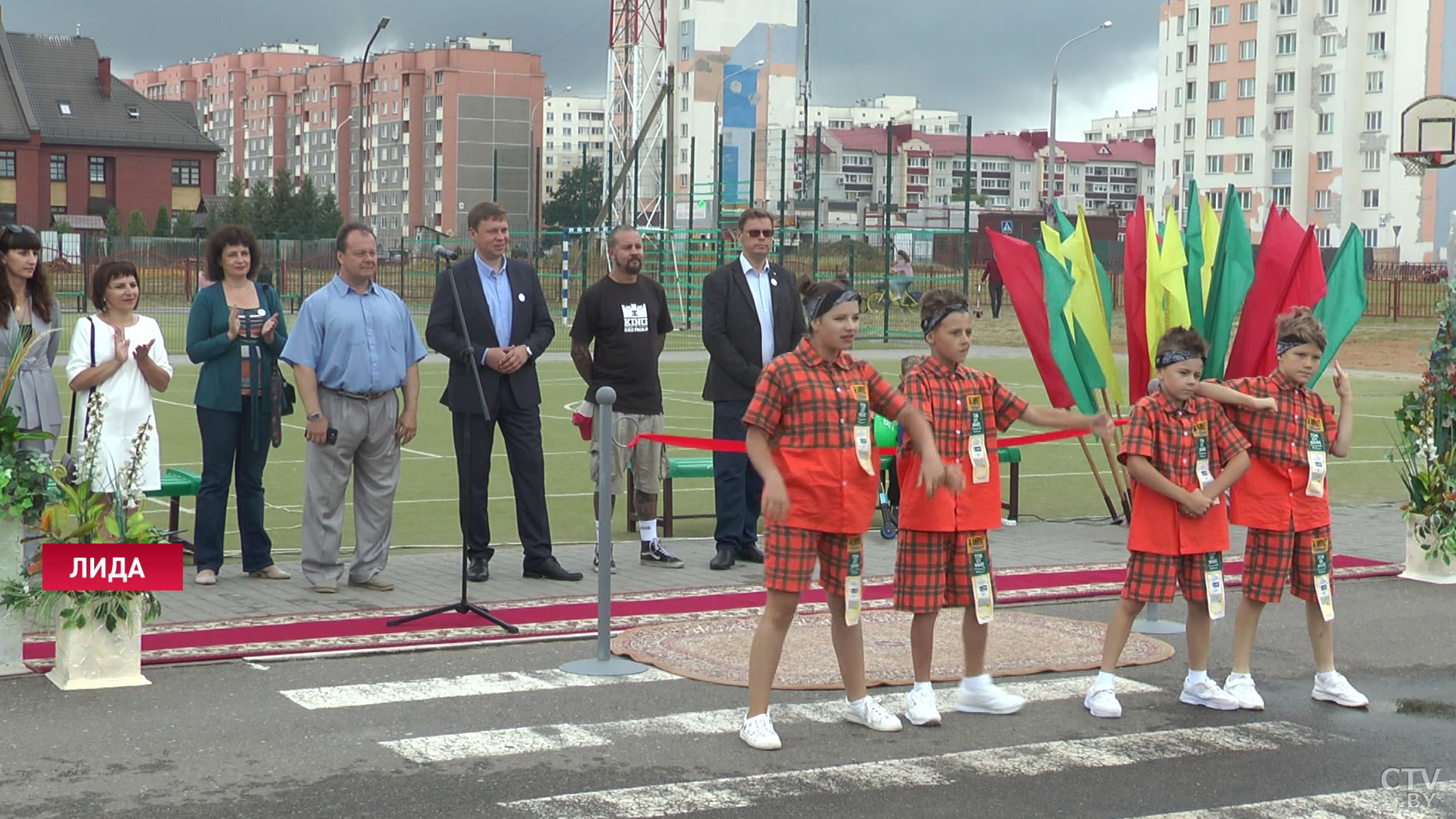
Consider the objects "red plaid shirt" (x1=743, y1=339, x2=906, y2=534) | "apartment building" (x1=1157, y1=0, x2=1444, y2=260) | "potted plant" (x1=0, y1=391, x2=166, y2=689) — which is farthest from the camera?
"apartment building" (x1=1157, y1=0, x2=1444, y2=260)

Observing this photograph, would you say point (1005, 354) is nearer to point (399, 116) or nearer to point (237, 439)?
point (237, 439)

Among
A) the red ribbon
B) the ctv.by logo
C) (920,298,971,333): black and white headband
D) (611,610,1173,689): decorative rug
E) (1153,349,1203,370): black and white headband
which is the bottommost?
the ctv.by logo

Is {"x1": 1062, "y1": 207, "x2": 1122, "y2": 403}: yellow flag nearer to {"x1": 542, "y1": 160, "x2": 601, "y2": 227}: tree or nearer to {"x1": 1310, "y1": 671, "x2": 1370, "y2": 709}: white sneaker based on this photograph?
{"x1": 1310, "y1": 671, "x2": 1370, "y2": 709}: white sneaker

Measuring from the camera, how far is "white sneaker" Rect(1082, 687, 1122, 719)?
7.20 m

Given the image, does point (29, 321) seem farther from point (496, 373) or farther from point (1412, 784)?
point (1412, 784)

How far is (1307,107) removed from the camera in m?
103

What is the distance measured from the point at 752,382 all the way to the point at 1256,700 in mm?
4261

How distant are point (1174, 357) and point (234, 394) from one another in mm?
5485

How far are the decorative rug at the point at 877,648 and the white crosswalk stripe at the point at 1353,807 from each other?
2.13 metres

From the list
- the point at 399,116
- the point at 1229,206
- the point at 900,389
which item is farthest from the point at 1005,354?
the point at 399,116

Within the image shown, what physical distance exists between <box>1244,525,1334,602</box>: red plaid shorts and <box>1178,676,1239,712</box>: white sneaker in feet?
1.39

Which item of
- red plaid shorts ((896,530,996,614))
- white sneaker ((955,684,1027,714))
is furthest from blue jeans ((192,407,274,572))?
white sneaker ((955,684,1027,714))

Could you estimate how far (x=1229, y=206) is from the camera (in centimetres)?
1193

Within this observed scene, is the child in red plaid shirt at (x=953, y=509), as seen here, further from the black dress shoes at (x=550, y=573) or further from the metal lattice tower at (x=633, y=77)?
the metal lattice tower at (x=633, y=77)
